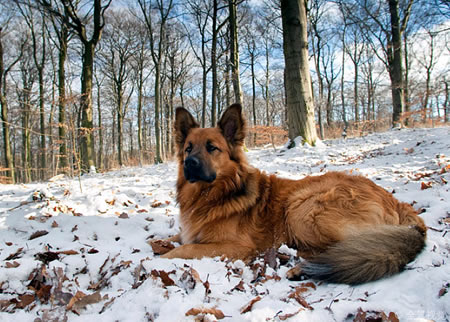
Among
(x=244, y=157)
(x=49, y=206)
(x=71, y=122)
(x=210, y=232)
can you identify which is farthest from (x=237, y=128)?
(x=71, y=122)

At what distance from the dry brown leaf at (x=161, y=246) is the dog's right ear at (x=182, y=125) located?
4.07 feet

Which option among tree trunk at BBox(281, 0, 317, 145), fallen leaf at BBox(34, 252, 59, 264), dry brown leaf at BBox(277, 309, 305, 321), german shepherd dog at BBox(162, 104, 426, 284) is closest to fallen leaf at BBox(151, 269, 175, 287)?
german shepherd dog at BBox(162, 104, 426, 284)

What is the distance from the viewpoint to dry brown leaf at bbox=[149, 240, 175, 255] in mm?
2707

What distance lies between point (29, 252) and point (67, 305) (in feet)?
4.71

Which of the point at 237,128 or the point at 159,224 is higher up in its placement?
the point at 237,128

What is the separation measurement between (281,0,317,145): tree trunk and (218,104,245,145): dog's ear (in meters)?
5.04

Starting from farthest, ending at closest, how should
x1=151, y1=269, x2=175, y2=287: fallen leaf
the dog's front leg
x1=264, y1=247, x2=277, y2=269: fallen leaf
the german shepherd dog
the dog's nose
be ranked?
the dog's nose, the dog's front leg, x1=264, y1=247, x2=277, y2=269: fallen leaf, the german shepherd dog, x1=151, y1=269, x2=175, y2=287: fallen leaf

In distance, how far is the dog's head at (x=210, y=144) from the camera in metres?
2.88

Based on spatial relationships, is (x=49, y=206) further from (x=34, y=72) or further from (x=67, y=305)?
(x=34, y=72)

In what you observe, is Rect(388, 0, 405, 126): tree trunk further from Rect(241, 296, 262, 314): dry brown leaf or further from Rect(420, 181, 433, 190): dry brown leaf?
Rect(241, 296, 262, 314): dry brown leaf

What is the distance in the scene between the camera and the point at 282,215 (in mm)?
2768

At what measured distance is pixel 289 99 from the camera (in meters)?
7.97

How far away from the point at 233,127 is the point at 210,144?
0.40 m

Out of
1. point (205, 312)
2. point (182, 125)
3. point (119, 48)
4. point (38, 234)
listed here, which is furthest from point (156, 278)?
point (119, 48)
